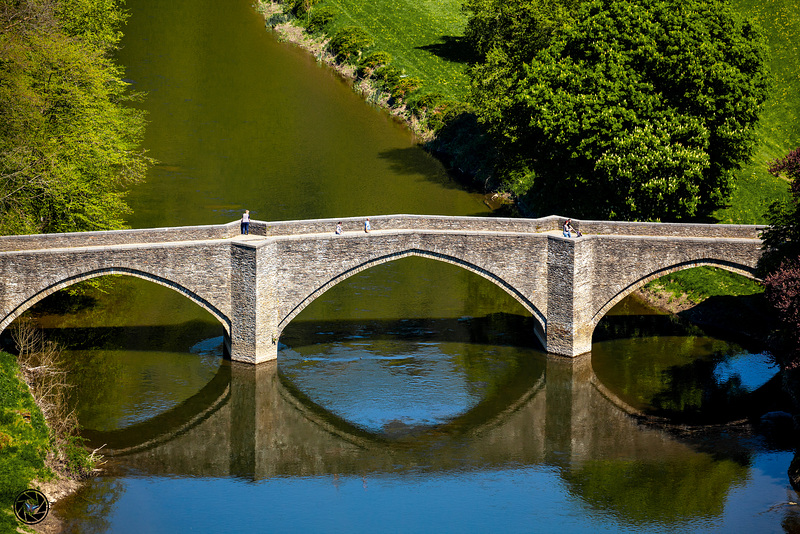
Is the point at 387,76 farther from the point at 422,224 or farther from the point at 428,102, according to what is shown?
the point at 422,224

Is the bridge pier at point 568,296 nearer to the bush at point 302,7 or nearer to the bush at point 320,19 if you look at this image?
the bush at point 320,19

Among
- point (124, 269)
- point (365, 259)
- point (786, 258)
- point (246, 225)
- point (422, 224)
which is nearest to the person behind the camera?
point (786, 258)

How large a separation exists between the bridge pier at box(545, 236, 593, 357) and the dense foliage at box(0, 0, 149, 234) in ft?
74.2

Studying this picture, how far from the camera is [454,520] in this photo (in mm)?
37500

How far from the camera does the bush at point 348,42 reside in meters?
91.3

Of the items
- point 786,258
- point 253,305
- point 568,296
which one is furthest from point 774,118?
point 253,305

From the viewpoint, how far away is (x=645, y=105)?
54.5 metres

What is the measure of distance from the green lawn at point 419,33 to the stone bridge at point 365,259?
117ft

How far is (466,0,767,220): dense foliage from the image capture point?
53.8 meters

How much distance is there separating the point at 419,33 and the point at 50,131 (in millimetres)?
48383

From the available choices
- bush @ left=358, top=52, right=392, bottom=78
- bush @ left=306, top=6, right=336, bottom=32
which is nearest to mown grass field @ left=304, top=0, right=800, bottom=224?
bush @ left=306, top=6, right=336, bottom=32

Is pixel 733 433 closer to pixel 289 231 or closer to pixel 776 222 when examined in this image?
pixel 776 222

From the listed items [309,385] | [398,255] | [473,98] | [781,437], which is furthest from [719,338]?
[473,98]
